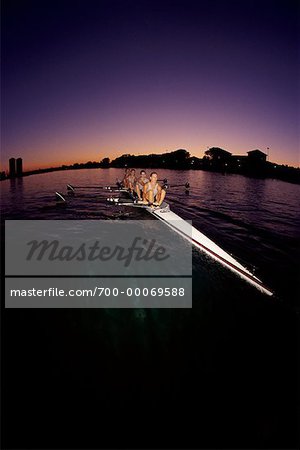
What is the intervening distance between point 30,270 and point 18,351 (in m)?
4.09

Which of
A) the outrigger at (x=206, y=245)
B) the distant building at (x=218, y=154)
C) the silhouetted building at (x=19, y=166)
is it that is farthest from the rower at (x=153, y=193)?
the distant building at (x=218, y=154)

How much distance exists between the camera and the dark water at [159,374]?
3.69 m

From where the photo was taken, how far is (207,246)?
9.78 meters

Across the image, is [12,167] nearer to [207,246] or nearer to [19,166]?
[19,166]

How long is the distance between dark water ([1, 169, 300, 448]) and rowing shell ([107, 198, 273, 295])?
16.1 inches

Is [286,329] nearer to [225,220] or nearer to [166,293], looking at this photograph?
[166,293]

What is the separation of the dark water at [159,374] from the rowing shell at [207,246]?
16.1 inches

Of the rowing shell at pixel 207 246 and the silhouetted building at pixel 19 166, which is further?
the silhouetted building at pixel 19 166

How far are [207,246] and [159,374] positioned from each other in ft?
19.6

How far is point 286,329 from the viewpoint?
19.2 feet

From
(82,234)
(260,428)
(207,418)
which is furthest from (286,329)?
(82,234)

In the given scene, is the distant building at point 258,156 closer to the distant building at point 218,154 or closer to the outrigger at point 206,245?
the distant building at point 218,154

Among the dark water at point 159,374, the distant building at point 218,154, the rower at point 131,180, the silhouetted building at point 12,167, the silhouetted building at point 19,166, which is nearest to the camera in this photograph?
the dark water at point 159,374

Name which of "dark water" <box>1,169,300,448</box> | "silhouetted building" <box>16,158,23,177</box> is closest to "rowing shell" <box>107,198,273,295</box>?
"dark water" <box>1,169,300,448</box>
